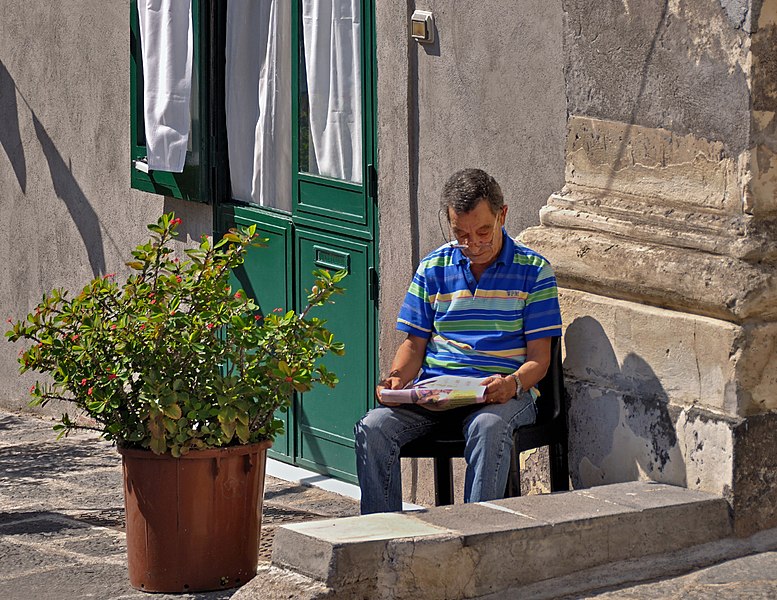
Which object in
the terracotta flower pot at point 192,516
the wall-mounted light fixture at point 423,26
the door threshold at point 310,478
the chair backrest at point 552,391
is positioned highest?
the wall-mounted light fixture at point 423,26

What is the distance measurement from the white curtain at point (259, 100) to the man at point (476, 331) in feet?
7.53

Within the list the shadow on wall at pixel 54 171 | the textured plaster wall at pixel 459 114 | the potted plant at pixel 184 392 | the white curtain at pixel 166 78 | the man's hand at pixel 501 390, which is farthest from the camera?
the shadow on wall at pixel 54 171

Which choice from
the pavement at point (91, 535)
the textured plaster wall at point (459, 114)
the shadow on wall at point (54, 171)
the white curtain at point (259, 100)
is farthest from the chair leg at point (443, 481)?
the shadow on wall at point (54, 171)

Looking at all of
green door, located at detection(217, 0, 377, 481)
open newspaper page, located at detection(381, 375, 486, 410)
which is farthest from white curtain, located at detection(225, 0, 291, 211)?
open newspaper page, located at detection(381, 375, 486, 410)

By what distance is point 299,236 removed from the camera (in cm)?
687

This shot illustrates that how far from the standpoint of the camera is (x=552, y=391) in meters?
4.79

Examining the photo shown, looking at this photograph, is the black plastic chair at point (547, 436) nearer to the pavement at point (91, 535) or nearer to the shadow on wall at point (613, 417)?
the shadow on wall at point (613, 417)

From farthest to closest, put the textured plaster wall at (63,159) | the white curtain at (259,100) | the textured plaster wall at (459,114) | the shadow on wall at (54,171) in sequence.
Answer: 1. the shadow on wall at (54,171)
2. the textured plaster wall at (63,159)
3. the white curtain at (259,100)
4. the textured plaster wall at (459,114)

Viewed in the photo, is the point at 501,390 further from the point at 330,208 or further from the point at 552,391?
the point at 330,208

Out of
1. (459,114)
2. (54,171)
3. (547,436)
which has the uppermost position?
(459,114)

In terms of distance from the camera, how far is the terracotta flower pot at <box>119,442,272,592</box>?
15.6 ft

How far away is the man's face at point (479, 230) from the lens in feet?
→ 15.5

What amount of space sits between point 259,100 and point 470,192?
2.62 meters

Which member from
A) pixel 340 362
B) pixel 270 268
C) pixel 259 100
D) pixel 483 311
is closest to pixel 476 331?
pixel 483 311
